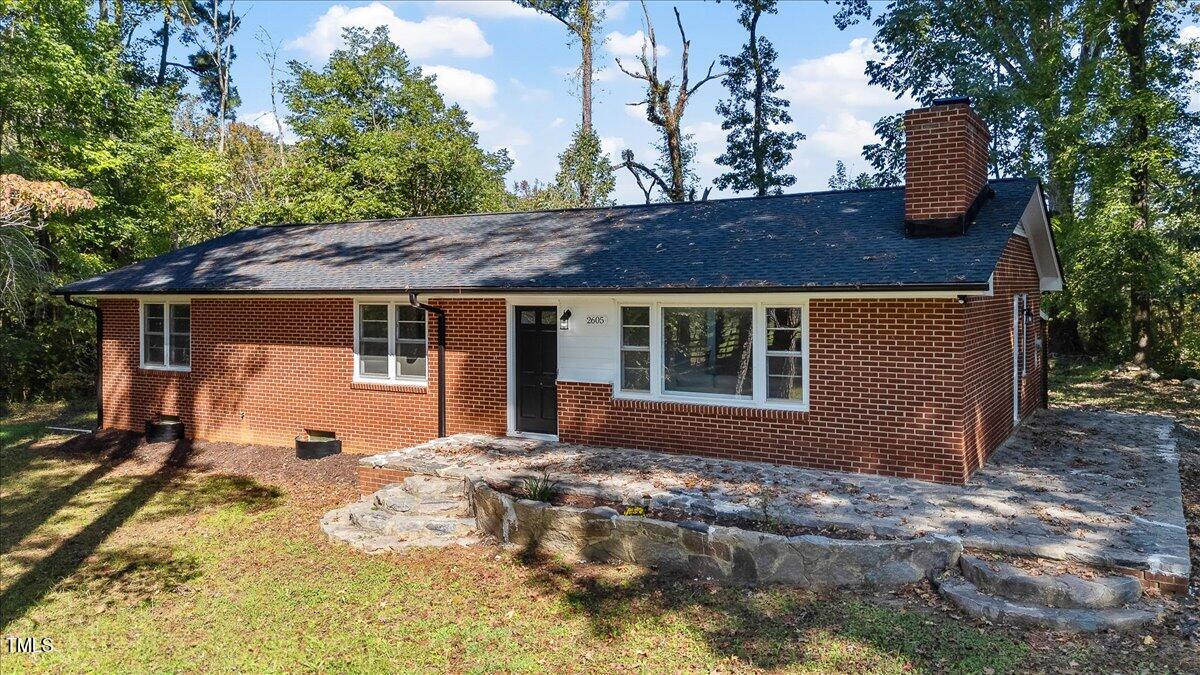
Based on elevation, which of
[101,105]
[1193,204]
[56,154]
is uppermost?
[101,105]

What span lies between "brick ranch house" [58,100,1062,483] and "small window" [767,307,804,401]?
0.02 m

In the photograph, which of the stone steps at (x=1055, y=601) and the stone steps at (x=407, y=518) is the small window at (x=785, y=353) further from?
the stone steps at (x=407, y=518)

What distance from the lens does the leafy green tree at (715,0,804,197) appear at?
26.8 m

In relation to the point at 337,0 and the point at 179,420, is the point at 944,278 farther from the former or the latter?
the point at 337,0

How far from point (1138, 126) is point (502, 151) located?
61.4 ft

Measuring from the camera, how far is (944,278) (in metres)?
7.02

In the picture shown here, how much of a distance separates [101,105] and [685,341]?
15874 millimetres

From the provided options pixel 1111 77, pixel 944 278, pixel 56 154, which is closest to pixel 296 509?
pixel 944 278

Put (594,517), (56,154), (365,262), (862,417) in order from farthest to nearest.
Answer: (56,154) → (365,262) → (862,417) → (594,517)

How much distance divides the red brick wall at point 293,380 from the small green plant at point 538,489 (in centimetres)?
277

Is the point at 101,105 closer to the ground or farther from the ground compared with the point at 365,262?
farther from the ground

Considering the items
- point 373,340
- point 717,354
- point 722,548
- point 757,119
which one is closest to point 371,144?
point 373,340

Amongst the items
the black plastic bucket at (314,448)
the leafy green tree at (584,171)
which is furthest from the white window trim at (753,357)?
the leafy green tree at (584,171)

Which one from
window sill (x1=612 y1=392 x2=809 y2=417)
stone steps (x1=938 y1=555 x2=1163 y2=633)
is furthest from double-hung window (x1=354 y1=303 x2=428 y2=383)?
stone steps (x1=938 y1=555 x2=1163 y2=633)
